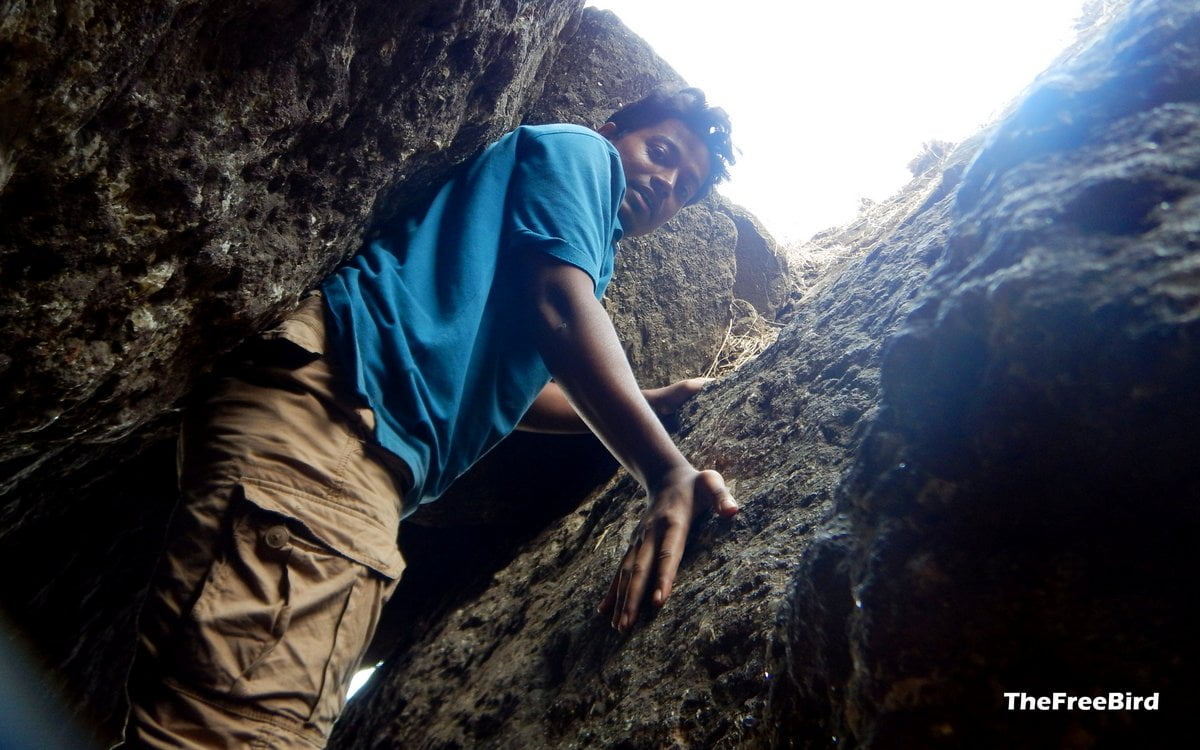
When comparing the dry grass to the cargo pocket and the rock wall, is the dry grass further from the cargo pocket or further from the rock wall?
the cargo pocket

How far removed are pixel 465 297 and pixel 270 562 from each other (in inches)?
26.3

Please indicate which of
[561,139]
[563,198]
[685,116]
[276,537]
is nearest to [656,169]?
[685,116]

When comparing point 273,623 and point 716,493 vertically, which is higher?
point 273,623

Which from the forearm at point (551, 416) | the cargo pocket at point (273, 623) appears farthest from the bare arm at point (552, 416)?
the cargo pocket at point (273, 623)

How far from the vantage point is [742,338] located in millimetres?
3285

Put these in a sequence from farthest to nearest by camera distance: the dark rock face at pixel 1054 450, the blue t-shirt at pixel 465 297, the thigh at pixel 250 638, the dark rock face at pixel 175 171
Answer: the blue t-shirt at pixel 465 297, the thigh at pixel 250 638, the dark rock face at pixel 175 171, the dark rock face at pixel 1054 450

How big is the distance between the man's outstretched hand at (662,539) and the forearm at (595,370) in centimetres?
5

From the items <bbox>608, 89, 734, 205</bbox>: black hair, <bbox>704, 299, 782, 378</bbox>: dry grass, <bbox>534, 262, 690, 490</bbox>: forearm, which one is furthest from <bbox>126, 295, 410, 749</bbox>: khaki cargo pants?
<bbox>704, 299, 782, 378</bbox>: dry grass

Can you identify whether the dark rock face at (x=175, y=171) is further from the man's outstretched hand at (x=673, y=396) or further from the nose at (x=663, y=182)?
the man's outstretched hand at (x=673, y=396)

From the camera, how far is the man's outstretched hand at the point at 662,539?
147cm

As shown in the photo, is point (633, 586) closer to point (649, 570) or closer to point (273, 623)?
point (649, 570)

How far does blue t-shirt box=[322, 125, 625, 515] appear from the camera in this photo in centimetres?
142

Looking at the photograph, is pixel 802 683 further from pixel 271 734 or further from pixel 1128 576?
pixel 271 734

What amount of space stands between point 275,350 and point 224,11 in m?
0.62
